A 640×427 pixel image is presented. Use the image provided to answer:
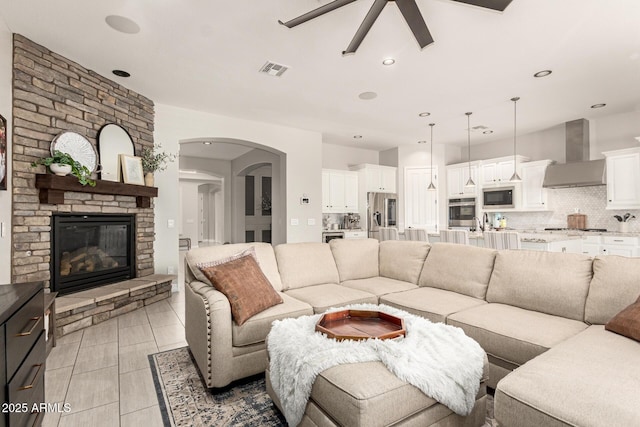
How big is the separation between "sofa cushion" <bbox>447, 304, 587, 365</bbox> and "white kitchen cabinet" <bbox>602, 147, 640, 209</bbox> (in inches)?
161

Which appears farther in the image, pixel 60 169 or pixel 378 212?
pixel 378 212

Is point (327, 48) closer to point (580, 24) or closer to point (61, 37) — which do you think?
point (580, 24)

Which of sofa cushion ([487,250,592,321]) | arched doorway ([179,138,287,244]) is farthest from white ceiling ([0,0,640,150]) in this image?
arched doorway ([179,138,287,244])

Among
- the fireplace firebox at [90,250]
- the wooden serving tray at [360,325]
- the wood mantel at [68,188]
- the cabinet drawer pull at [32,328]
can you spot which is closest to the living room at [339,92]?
the wood mantel at [68,188]

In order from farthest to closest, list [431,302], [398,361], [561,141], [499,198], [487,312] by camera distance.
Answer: [499,198] → [561,141] → [431,302] → [487,312] → [398,361]

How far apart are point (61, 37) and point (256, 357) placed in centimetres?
340

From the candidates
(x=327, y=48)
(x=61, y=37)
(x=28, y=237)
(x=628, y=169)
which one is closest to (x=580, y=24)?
(x=327, y=48)

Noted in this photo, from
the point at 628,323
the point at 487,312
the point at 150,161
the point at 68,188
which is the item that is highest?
the point at 150,161

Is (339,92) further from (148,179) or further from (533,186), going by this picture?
(533,186)

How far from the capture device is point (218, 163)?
9141 mm

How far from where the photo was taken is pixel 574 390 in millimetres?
1277

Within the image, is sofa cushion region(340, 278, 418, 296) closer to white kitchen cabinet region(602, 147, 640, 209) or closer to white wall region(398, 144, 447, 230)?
white kitchen cabinet region(602, 147, 640, 209)

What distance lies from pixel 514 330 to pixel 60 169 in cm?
412

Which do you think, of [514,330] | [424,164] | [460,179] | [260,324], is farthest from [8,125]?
[460,179]
